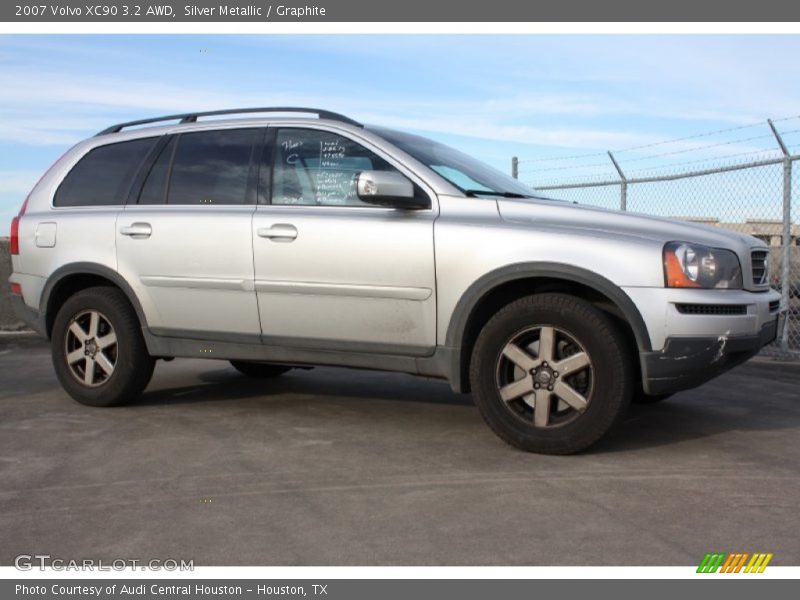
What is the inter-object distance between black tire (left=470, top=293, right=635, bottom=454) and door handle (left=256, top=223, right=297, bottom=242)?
1.32 metres

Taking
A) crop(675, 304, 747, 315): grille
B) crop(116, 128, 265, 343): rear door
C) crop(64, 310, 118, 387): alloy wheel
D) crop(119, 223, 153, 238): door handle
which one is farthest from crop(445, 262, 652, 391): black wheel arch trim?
crop(64, 310, 118, 387): alloy wheel

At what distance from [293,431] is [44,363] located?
4.30m

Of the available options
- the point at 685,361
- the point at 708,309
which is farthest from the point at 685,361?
the point at 708,309

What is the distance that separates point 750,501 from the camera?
162 inches

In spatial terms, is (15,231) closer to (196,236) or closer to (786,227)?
(196,236)

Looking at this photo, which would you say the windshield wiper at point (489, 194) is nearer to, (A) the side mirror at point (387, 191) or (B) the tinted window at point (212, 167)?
(A) the side mirror at point (387, 191)

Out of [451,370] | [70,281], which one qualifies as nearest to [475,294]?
[451,370]

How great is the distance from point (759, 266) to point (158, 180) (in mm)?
3893

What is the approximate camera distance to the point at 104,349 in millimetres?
6340

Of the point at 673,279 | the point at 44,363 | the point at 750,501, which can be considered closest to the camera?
the point at 750,501

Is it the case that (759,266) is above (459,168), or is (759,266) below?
below

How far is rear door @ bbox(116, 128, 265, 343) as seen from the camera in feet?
18.8
